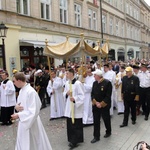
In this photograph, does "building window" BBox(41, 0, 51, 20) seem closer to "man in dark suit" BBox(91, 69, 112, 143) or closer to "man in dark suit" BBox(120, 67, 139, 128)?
"man in dark suit" BBox(120, 67, 139, 128)

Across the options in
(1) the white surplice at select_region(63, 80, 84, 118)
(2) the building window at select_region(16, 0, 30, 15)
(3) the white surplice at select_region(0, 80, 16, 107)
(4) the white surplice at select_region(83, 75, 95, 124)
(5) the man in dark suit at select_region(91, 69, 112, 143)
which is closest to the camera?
(1) the white surplice at select_region(63, 80, 84, 118)

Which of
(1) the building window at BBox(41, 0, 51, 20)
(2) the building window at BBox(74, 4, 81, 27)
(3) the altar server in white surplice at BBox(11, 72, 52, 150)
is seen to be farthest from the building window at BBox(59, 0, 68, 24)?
(3) the altar server in white surplice at BBox(11, 72, 52, 150)

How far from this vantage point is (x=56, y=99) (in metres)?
9.28

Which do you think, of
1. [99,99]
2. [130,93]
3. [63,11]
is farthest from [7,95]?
[63,11]

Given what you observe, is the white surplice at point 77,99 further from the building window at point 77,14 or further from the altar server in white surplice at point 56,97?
the building window at point 77,14

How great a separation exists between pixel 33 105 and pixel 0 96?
4.68m

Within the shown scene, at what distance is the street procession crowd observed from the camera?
427cm

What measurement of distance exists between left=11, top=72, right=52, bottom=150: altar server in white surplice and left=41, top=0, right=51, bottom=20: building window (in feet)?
47.1

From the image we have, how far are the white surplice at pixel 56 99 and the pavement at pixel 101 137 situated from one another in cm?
55

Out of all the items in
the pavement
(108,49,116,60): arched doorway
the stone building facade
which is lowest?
the pavement

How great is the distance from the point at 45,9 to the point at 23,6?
2423 mm

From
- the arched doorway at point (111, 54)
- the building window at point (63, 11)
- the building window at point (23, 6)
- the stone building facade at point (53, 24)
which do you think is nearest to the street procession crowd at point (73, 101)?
the stone building facade at point (53, 24)

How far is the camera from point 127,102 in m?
7.62

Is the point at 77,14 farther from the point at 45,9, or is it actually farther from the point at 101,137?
the point at 101,137
